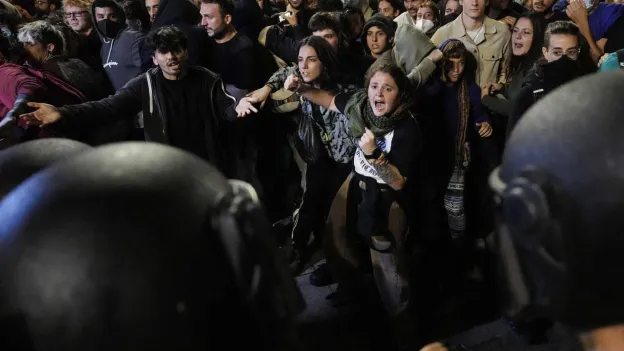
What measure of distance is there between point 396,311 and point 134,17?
2847 mm

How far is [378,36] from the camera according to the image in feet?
14.6

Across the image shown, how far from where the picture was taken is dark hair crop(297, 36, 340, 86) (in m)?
3.68

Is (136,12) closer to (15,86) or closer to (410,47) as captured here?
(15,86)

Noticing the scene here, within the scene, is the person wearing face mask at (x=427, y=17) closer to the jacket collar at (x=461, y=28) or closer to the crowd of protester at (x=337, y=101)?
the crowd of protester at (x=337, y=101)

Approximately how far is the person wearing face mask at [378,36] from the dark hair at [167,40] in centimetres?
154

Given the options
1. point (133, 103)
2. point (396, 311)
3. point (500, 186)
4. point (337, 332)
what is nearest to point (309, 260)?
point (337, 332)

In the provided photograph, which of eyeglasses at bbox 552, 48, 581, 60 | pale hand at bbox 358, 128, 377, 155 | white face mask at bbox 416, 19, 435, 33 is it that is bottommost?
pale hand at bbox 358, 128, 377, 155

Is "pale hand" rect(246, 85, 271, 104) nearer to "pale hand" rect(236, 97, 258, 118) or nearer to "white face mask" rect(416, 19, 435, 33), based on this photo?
"pale hand" rect(236, 97, 258, 118)

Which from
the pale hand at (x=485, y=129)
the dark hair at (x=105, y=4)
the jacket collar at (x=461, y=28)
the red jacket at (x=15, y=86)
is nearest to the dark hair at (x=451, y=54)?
the pale hand at (x=485, y=129)

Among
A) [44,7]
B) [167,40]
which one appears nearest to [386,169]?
[167,40]

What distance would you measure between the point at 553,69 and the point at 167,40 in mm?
2169

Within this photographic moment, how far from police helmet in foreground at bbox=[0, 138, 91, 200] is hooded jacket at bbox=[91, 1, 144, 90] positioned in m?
2.81

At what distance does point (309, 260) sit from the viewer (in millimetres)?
4383

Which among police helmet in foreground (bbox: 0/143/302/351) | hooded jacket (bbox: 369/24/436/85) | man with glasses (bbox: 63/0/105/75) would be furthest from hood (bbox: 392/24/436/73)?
police helmet in foreground (bbox: 0/143/302/351)
